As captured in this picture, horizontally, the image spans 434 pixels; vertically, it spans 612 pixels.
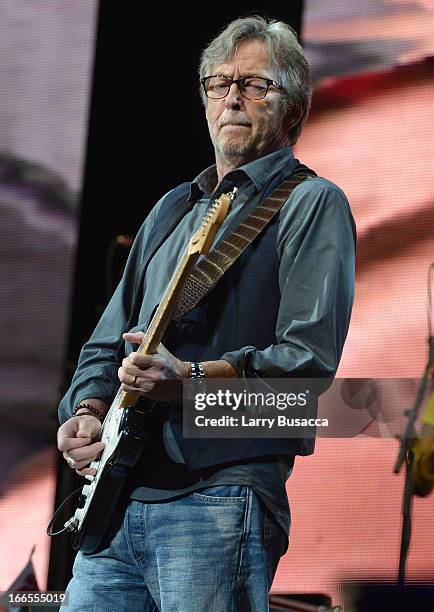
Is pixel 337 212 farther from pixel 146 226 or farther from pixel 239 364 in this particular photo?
pixel 146 226

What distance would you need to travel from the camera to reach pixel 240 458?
1.89m

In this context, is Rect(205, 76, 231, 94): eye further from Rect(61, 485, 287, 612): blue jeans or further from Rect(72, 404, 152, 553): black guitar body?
Rect(61, 485, 287, 612): blue jeans

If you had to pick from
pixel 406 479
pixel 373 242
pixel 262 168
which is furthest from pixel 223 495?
pixel 373 242

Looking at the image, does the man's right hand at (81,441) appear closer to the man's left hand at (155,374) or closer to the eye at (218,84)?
the man's left hand at (155,374)

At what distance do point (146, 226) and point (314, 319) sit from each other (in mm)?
639

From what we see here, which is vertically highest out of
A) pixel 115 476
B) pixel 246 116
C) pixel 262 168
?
pixel 246 116

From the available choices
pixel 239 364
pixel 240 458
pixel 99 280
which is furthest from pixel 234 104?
pixel 99 280

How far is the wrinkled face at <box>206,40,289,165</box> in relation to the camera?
7.24ft

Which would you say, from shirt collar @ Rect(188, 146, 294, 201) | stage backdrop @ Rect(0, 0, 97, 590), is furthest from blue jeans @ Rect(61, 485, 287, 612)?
stage backdrop @ Rect(0, 0, 97, 590)

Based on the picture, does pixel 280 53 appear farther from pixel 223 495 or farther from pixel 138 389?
pixel 223 495

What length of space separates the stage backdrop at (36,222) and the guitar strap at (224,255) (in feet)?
7.46

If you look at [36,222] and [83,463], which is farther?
[36,222]

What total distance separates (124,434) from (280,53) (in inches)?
35.3

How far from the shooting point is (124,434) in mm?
1939
